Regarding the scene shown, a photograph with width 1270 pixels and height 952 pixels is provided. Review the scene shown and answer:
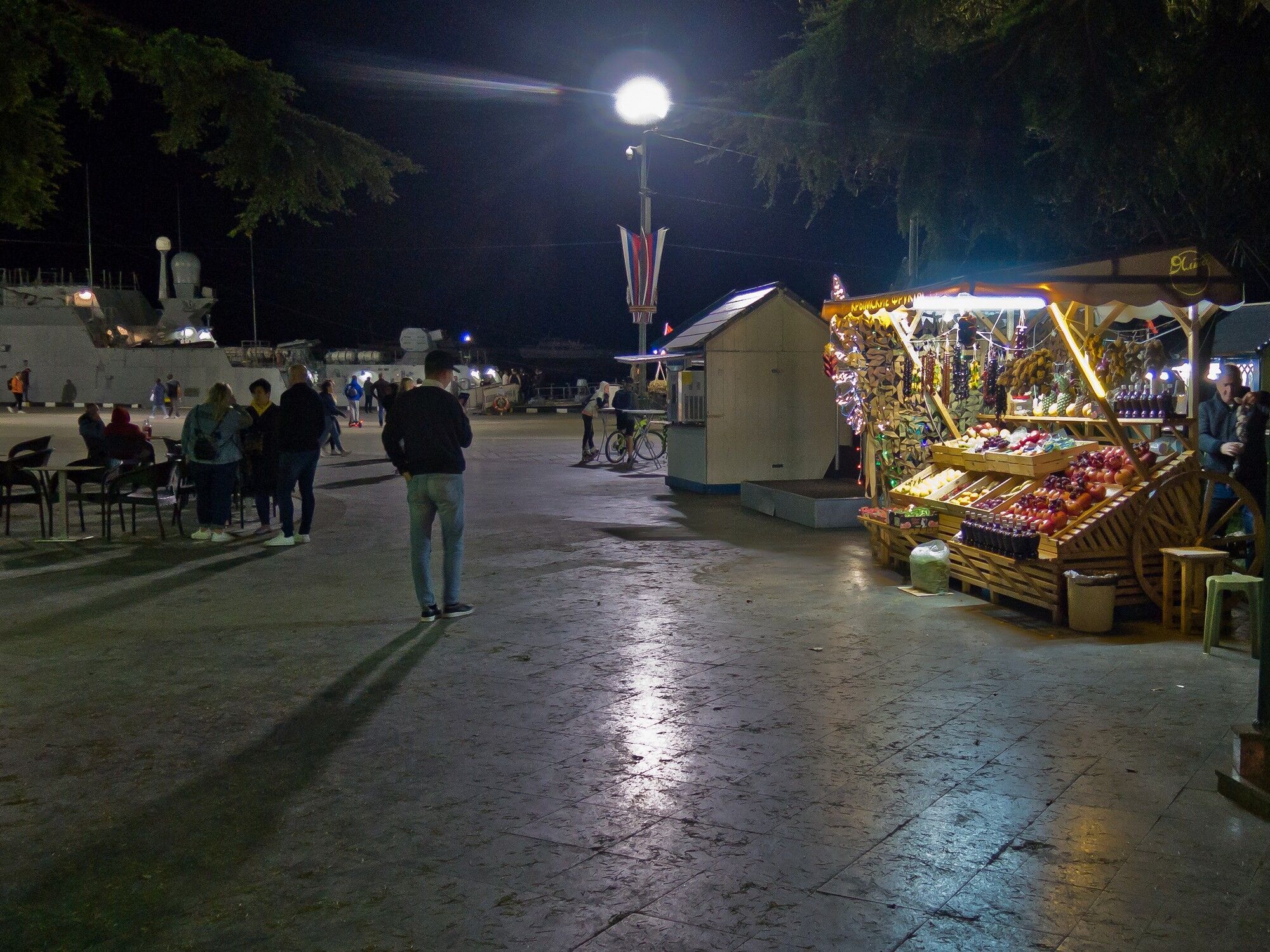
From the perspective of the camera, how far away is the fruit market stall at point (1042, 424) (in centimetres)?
775

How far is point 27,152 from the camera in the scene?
11.6 metres

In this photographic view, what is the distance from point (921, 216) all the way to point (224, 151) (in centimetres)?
745

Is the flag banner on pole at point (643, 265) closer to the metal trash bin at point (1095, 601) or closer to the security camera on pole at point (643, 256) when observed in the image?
the security camera on pole at point (643, 256)

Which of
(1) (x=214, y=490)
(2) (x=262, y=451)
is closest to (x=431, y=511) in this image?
(1) (x=214, y=490)

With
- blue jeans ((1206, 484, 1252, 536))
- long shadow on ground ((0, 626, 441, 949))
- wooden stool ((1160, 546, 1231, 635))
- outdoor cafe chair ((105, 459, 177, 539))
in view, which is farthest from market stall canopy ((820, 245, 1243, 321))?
outdoor cafe chair ((105, 459, 177, 539))

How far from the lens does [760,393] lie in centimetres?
1616

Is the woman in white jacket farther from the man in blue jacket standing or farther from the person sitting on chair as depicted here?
the man in blue jacket standing

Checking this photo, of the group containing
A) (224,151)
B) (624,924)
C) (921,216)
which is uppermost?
(224,151)

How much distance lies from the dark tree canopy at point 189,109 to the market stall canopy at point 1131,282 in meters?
6.84

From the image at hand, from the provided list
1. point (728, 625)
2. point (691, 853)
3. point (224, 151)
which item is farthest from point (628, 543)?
point (691, 853)

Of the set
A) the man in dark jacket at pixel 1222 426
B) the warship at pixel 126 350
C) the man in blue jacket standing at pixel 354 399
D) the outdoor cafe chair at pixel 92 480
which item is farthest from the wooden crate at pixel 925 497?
the warship at pixel 126 350

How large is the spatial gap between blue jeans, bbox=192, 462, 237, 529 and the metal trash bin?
8.53 metres

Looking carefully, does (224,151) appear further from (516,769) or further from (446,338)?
(446,338)

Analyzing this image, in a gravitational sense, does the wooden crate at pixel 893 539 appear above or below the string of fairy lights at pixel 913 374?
below
